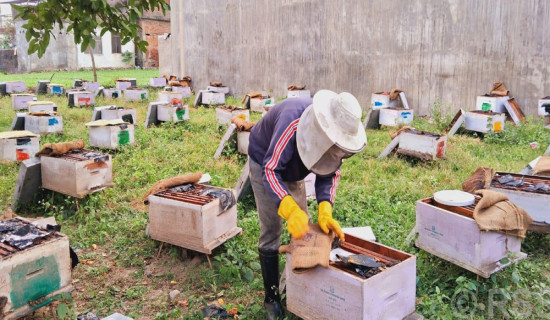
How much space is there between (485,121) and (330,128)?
25.0 feet

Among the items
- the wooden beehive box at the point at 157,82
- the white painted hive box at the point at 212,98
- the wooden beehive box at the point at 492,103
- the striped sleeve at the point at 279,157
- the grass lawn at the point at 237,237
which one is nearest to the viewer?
the striped sleeve at the point at 279,157

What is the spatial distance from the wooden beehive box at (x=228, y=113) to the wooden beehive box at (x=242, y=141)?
6.01 feet

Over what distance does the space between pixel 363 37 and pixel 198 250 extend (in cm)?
1022

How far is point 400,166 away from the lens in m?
8.17

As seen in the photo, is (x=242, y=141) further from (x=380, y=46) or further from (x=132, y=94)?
(x=132, y=94)

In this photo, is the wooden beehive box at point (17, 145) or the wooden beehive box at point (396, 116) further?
the wooden beehive box at point (396, 116)

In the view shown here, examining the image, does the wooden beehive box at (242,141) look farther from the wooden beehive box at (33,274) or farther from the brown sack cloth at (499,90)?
the brown sack cloth at (499,90)

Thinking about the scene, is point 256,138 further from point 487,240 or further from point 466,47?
point 466,47

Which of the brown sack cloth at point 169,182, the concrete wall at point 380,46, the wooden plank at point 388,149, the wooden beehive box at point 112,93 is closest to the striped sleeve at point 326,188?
the brown sack cloth at point 169,182

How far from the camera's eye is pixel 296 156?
3.71 metres

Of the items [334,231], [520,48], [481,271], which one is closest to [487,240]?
[481,271]

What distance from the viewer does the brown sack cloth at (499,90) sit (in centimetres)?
1090

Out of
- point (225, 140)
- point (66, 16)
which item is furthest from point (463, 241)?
point (225, 140)

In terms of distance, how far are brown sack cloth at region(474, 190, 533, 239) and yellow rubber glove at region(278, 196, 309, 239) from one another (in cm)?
165
